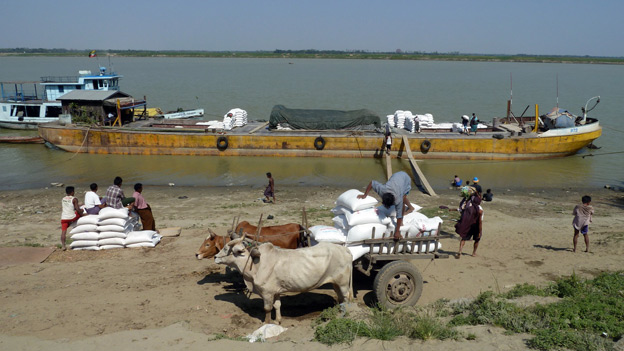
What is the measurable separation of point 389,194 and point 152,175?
16216 millimetres

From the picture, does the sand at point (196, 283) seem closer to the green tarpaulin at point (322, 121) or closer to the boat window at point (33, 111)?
the green tarpaulin at point (322, 121)

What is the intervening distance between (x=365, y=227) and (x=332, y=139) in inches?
673

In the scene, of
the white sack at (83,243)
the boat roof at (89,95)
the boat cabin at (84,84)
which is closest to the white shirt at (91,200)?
the white sack at (83,243)

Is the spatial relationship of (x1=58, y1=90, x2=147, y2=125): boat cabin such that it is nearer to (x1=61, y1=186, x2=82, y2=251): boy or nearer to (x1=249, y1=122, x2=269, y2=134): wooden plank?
(x1=249, y1=122, x2=269, y2=134): wooden plank

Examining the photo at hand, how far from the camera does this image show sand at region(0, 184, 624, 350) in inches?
245

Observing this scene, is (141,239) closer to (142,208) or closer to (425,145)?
(142,208)

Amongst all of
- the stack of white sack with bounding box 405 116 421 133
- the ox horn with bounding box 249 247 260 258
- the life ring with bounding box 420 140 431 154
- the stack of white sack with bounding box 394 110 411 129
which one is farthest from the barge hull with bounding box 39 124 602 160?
the ox horn with bounding box 249 247 260 258

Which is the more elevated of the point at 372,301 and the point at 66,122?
the point at 66,122

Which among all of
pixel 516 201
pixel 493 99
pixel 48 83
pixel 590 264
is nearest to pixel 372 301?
pixel 590 264

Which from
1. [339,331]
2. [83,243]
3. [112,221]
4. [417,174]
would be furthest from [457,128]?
[339,331]

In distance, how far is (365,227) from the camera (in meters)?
7.40

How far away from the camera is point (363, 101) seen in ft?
159

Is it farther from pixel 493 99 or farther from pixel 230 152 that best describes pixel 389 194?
pixel 493 99

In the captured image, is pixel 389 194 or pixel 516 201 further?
pixel 516 201
